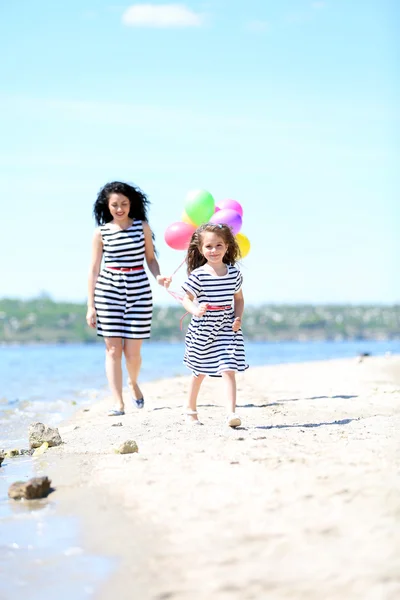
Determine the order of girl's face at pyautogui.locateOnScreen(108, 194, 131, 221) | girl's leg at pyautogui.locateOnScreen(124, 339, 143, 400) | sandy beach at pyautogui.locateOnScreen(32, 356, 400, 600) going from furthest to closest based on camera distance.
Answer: girl's leg at pyautogui.locateOnScreen(124, 339, 143, 400), girl's face at pyautogui.locateOnScreen(108, 194, 131, 221), sandy beach at pyautogui.locateOnScreen(32, 356, 400, 600)

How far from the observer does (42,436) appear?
593 centimetres

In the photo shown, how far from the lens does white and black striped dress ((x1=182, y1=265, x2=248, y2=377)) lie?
20.4ft

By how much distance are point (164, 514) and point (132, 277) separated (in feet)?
13.2

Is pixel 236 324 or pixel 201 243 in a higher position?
pixel 201 243

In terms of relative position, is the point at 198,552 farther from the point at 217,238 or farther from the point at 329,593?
the point at 217,238

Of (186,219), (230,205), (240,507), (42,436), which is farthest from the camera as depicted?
(230,205)

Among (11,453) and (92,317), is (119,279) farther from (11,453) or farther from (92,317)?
(11,453)

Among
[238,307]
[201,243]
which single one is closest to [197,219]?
[201,243]

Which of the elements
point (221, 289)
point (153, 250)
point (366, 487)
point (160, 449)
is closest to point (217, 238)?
point (221, 289)

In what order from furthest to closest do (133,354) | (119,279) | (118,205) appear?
(133,354), (119,279), (118,205)

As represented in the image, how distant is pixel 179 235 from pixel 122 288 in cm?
71

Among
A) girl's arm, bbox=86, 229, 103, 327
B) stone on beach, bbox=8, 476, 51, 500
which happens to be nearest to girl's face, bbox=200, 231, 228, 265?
girl's arm, bbox=86, 229, 103, 327

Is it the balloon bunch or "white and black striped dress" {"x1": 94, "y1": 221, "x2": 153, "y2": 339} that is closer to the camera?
"white and black striped dress" {"x1": 94, "y1": 221, "x2": 153, "y2": 339}

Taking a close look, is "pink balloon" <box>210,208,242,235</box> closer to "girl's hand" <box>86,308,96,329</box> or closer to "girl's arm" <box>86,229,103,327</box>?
"girl's arm" <box>86,229,103,327</box>
